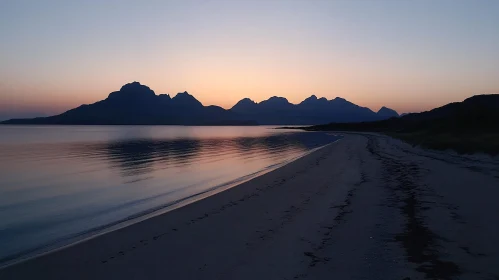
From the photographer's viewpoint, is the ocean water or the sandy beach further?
the ocean water

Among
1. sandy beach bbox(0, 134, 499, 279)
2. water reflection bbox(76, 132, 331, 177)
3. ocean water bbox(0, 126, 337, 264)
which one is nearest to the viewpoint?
sandy beach bbox(0, 134, 499, 279)

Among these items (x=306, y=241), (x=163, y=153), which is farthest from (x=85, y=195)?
(x=163, y=153)

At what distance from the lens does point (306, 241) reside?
8.96 meters

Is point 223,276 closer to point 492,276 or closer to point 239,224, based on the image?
point 239,224

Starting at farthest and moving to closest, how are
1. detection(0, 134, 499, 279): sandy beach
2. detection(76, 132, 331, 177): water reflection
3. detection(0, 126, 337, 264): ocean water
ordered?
detection(76, 132, 331, 177): water reflection < detection(0, 126, 337, 264): ocean water < detection(0, 134, 499, 279): sandy beach

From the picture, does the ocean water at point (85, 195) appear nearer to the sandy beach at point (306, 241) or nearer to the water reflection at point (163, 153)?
the water reflection at point (163, 153)

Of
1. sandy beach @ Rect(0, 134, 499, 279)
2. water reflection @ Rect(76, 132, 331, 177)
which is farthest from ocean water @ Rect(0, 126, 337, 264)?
sandy beach @ Rect(0, 134, 499, 279)

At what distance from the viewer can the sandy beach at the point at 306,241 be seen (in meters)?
7.14

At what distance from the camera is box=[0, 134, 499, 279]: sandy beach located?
7.14m

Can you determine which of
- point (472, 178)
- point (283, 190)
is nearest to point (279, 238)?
point (283, 190)

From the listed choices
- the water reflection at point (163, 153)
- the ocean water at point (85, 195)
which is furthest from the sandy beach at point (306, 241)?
the water reflection at point (163, 153)

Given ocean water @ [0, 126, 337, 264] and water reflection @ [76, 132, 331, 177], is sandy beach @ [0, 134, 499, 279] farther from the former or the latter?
water reflection @ [76, 132, 331, 177]

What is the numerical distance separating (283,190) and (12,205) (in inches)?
437

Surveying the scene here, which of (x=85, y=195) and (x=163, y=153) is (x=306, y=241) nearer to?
(x=85, y=195)
